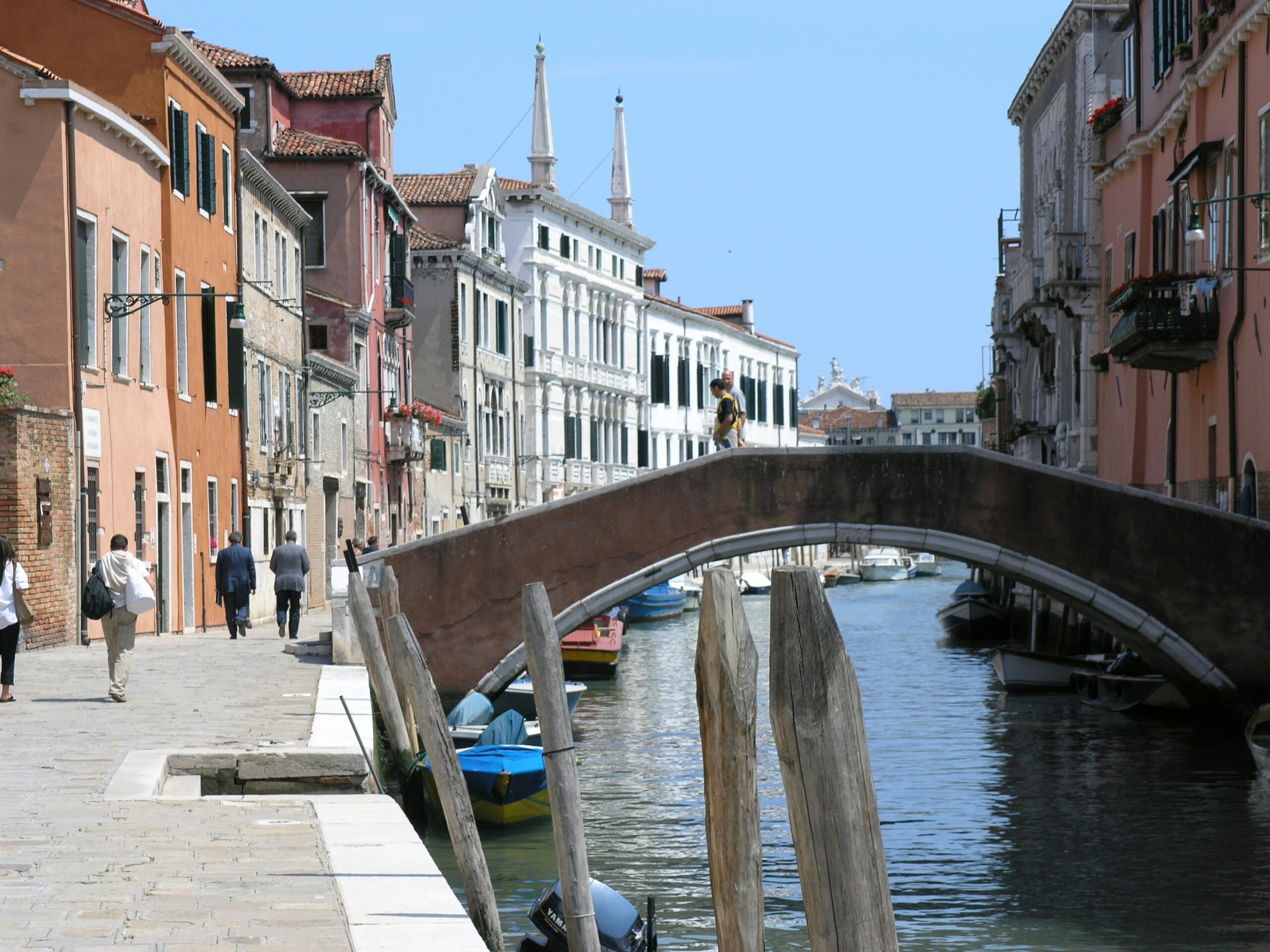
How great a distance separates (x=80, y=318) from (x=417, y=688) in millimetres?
10352

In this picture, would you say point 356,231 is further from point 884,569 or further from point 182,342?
point 884,569

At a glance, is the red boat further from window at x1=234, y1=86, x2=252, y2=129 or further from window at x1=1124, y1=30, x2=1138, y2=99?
window at x1=1124, y1=30, x2=1138, y2=99

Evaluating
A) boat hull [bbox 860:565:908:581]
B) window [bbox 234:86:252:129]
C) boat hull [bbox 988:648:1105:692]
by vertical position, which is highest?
window [bbox 234:86:252:129]

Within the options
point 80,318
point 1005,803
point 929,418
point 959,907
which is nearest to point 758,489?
point 1005,803

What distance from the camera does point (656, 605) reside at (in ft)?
156

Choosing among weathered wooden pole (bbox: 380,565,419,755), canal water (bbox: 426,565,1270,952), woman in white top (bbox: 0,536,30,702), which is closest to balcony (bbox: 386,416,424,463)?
canal water (bbox: 426,565,1270,952)

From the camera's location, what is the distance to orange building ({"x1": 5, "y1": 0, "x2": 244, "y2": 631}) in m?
20.9

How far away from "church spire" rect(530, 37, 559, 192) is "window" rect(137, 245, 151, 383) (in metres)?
31.5

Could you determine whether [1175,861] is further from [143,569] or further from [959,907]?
[143,569]

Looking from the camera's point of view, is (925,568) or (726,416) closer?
(726,416)

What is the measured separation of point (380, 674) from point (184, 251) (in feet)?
33.6

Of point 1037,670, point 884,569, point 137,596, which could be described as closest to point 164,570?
point 137,596

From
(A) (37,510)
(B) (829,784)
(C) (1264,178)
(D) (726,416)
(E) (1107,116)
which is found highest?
(E) (1107,116)

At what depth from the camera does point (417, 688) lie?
9211 mm
